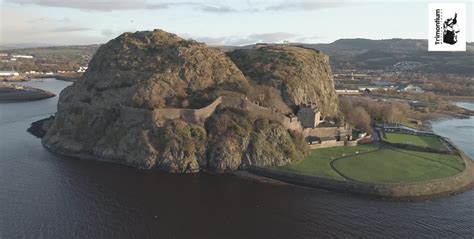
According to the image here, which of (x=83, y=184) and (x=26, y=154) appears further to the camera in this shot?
(x=26, y=154)

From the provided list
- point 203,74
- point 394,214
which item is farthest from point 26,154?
point 394,214

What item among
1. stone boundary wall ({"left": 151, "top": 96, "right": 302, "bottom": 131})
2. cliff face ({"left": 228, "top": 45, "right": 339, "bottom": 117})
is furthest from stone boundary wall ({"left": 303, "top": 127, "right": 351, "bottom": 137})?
cliff face ({"left": 228, "top": 45, "right": 339, "bottom": 117})

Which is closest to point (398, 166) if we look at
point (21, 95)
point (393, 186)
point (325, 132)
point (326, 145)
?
point (393, 186)

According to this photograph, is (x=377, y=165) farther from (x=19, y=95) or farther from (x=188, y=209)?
(x=19, y=95)

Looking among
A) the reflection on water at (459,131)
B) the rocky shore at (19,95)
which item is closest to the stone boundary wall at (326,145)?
the reflection on water at (459,131)

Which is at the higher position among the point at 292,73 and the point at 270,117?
the point at 292,73

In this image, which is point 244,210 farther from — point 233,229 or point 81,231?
point 81,231
